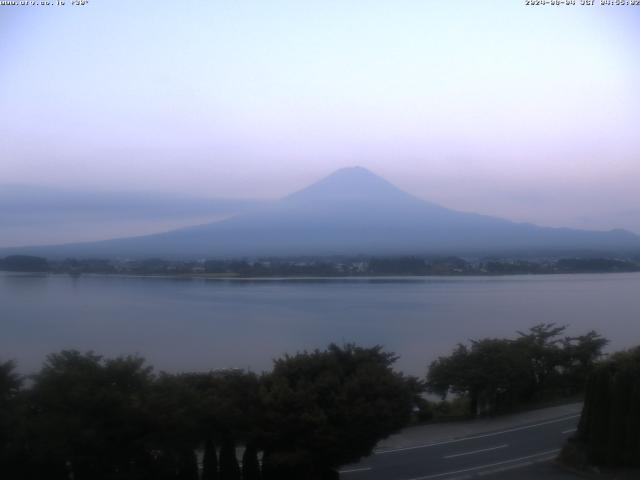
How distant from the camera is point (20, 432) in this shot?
20.1ft

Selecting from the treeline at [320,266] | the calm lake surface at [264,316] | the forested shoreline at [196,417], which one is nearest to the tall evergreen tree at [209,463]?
the forested shoreline at [196,417]

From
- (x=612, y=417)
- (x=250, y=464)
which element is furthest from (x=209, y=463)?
(x=612, y=417)

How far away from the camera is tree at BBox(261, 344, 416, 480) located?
714 centimetres

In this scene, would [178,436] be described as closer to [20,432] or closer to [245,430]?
[245,430]

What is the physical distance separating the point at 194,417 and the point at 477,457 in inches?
164

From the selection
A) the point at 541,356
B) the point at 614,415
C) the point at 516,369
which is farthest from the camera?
the point at 541,356

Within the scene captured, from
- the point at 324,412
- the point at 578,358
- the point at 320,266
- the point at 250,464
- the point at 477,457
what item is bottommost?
the point at 477,457

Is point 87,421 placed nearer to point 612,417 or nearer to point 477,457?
point 477,457

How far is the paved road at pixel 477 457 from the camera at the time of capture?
27.7ft

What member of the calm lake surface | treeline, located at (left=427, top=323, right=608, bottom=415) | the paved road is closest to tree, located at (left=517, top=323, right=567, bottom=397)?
treeline, located at (left=427, top=323, right=608, bottom=415)

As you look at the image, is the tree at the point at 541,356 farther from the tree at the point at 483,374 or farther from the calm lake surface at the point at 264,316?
the calm lake surface at the point at 264,316

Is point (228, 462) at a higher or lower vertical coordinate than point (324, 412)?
lower

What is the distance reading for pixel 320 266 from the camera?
2666cm

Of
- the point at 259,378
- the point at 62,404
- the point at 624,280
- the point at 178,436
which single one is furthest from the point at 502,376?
the point at 624,280
